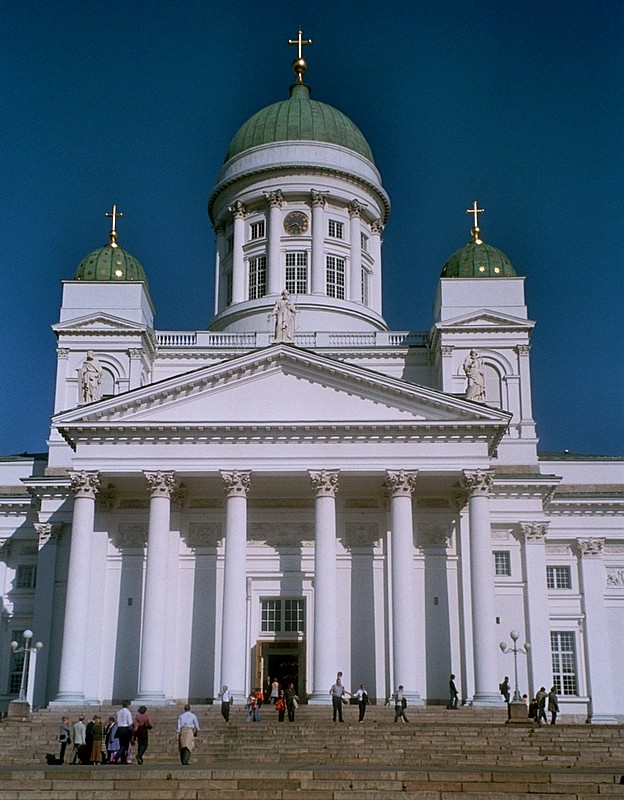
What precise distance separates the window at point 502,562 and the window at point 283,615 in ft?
28.5

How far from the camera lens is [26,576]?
154 feet

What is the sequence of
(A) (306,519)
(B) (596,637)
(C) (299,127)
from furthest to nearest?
(C) (299,127)
(B) (596,637)
(A) (306,519)

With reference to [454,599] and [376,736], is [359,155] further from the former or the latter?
[376,736]

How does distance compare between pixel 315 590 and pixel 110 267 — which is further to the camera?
pixel 110 267

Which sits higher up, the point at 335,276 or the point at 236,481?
the point at 335,276

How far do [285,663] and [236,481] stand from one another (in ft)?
24.5

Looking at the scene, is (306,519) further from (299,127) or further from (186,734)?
(299,127)

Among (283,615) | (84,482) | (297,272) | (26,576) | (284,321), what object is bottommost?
(283,615)

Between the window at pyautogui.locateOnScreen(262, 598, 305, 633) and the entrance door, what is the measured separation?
0.55 meters

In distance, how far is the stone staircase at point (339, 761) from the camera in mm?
20484

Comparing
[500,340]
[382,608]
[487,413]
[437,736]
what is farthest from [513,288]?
[437,736]

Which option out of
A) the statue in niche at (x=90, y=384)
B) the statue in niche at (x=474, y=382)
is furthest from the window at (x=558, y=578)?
the statue in niche at (x=90, y=384)

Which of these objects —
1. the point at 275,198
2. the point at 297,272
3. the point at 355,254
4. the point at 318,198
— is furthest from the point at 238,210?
the point at 355,254

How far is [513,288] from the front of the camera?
4856cm
